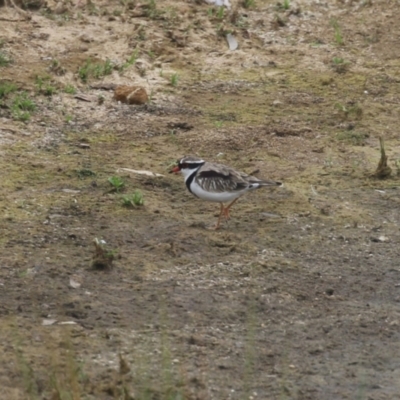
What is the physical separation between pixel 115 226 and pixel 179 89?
3.34 metres

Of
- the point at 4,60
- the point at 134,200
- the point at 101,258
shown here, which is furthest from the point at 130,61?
the point at 101,258

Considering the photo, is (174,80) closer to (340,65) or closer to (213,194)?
(340,65)

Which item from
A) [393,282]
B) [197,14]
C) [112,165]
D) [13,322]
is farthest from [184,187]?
[197,14]

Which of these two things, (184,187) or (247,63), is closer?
(184,187)

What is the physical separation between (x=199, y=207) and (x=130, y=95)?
2.25 m

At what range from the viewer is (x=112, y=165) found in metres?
9.41

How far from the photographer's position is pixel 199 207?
28.9 ft

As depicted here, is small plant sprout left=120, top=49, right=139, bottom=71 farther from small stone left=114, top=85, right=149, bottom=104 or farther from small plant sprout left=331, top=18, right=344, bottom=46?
small plant sprout left=331, top=18, right=344, bottom=46

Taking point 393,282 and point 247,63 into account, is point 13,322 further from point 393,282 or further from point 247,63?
point 247,63

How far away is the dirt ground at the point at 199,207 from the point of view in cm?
636

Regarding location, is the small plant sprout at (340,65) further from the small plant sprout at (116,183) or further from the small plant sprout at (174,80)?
the small plant sprout at (116,183)

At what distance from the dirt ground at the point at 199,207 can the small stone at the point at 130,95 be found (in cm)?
10

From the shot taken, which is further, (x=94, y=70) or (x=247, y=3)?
(x=247, y=3)

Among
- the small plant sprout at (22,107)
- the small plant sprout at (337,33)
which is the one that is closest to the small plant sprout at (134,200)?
the small plant sprout at (22,107)
